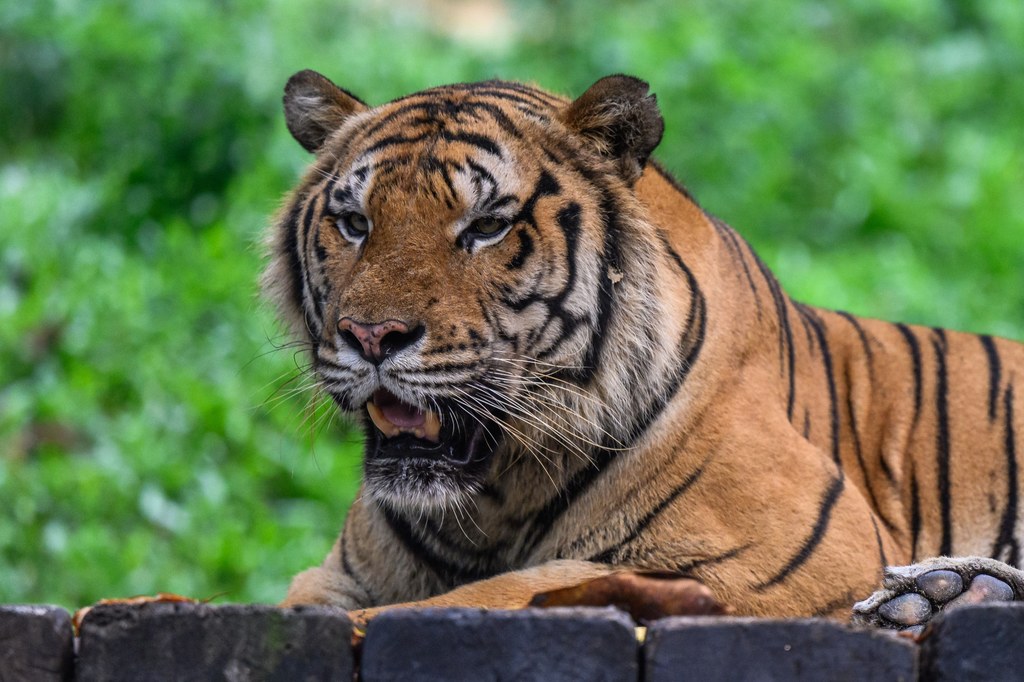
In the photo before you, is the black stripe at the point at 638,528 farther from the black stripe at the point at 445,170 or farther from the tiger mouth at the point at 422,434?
the black stripe at the point at 445,170

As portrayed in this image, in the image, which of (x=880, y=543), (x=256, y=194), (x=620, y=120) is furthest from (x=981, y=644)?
(x=256, y=194)

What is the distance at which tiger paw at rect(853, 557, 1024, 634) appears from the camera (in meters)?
2.14

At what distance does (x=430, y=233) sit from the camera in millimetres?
2369

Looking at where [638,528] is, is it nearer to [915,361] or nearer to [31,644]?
[915,361]

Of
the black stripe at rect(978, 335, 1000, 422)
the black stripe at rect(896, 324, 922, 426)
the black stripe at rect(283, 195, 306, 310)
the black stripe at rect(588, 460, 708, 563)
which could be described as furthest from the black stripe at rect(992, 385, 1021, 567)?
the black stripe at rect(283, 195, 306, 310)

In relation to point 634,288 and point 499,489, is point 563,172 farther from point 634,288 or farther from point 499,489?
point 499,489

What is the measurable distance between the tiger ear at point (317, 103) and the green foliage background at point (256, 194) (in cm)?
110

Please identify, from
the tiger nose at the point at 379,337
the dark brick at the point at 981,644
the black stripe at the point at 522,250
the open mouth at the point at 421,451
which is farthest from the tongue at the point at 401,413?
the dark brick at the point at 981,644

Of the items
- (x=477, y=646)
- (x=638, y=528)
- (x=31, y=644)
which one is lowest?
(x=31, y=644)

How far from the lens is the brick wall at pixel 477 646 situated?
5.22 ft

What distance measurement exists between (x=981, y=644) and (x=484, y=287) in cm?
105

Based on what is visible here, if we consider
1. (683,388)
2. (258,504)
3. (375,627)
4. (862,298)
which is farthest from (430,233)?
(862,298)

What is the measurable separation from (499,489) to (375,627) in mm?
943

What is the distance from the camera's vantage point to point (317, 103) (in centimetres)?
281
